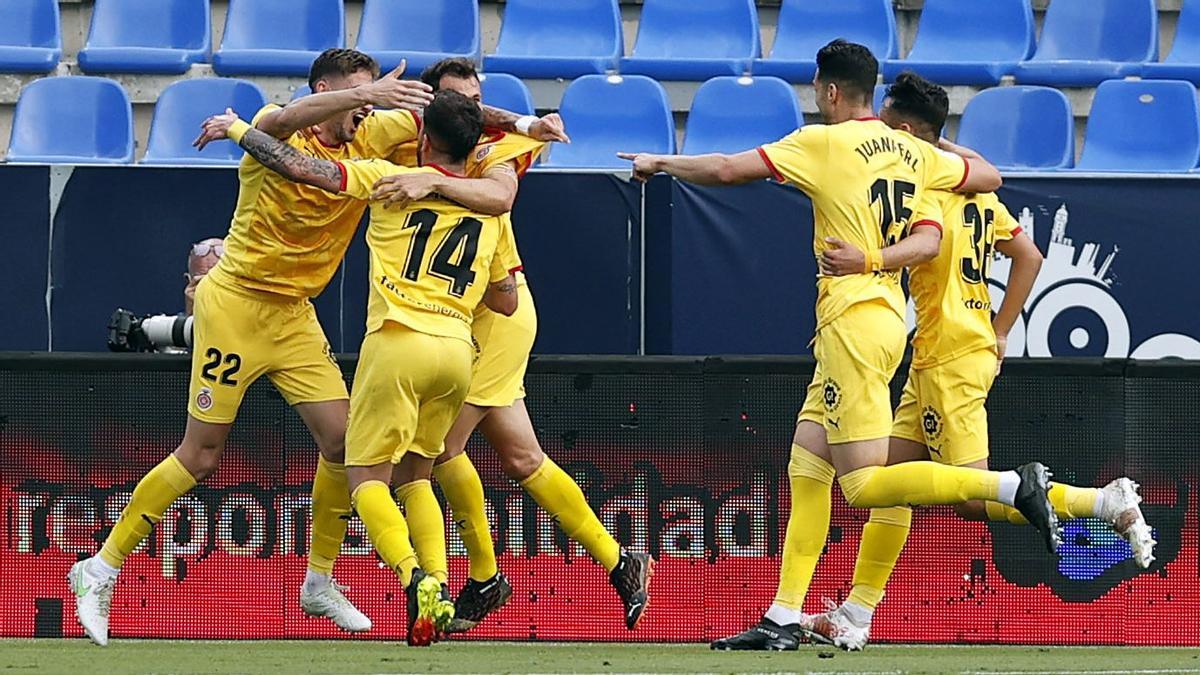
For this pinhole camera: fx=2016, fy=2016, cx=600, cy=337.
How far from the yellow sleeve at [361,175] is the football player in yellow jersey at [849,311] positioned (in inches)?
30.6

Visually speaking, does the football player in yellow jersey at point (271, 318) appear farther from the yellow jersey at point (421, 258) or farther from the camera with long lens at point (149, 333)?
the camera with long lens at point (149, 333)

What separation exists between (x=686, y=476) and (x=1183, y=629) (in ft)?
6.20

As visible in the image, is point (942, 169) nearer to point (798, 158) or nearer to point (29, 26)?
point (798, 158)

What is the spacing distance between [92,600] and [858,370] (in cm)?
264

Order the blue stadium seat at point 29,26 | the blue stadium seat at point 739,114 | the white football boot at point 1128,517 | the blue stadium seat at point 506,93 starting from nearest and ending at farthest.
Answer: the white football boot at point 1128,517, the blue stadium seat at point 506,93, the blue stadium seat at point 739,114, the blue stadium seat at point 29,26

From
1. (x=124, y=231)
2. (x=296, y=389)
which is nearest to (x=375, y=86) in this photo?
(x=296, y=389)

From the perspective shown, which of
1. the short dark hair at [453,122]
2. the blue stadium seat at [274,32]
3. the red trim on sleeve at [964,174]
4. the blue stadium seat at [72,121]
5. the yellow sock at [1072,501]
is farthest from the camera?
the blue stadium seat at [274,32]

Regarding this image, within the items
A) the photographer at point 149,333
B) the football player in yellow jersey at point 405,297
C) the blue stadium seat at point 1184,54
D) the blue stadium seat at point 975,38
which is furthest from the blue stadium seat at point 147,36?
the blue stadium seat at point 1184,54

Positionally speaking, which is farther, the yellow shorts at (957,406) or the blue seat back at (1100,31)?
the blue seat back at (1100,31)

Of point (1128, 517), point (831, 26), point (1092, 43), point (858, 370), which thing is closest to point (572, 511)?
point (858, 370)

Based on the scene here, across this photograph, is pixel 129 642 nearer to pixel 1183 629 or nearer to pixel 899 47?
pixel 1183 629

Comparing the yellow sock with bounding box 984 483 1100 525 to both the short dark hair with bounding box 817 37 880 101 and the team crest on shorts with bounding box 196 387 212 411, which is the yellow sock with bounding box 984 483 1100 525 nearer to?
the short dark hair with bounding box 817 37 880 101

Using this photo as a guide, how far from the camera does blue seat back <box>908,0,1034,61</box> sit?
11.7m

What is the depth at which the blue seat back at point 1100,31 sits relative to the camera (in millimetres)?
11727
